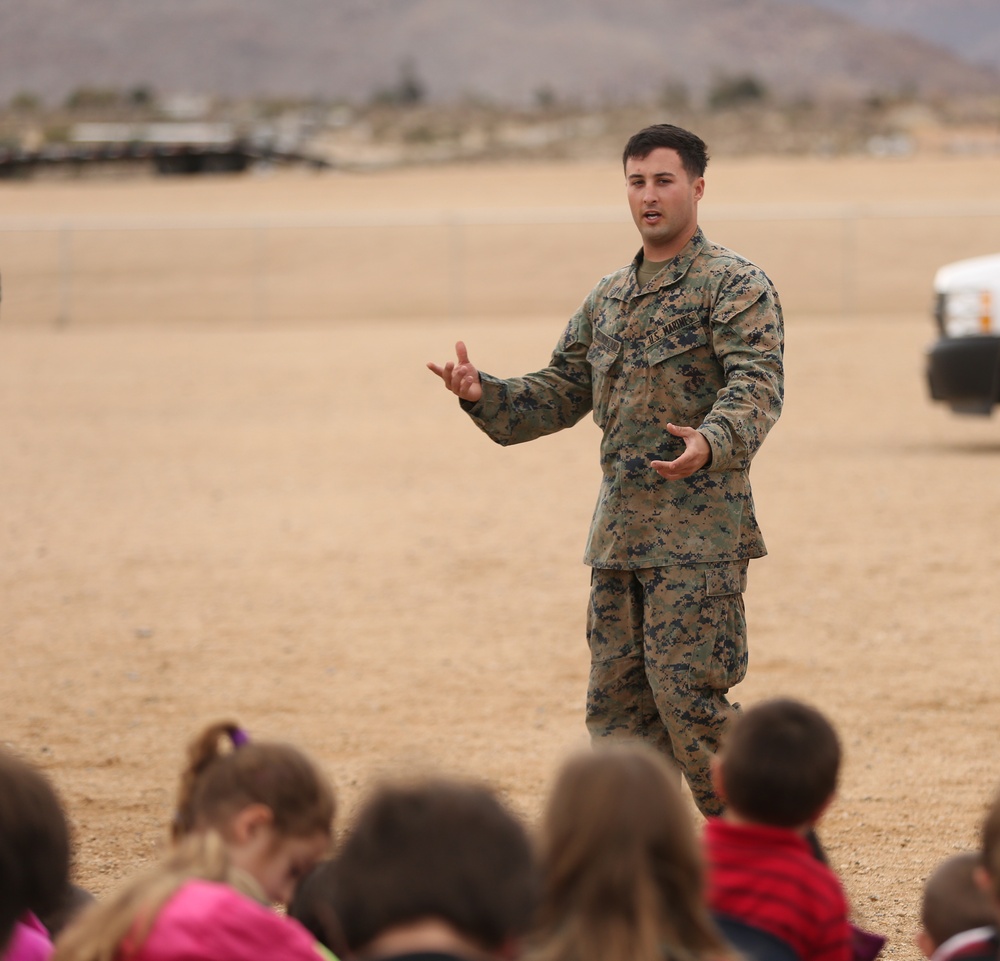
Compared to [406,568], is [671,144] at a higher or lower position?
higher

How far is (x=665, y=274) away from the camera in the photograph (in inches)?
172

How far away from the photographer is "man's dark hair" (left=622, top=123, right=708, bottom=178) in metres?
4.31

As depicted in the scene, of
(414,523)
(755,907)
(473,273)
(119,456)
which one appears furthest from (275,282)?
(755,907)

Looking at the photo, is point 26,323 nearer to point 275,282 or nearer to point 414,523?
point 275,282

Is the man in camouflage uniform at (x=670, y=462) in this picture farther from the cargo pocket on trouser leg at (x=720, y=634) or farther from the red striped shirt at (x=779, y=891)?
the red striped shirt at (x=779, y=891)

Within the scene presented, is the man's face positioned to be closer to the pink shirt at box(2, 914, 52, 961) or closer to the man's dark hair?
the man's dark hair

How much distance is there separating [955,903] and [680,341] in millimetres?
1875

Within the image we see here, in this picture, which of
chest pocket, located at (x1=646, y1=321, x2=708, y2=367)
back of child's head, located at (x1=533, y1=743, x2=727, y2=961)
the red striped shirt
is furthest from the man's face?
back of child's head, located at (x1=533, y1=743, x2=727, y2=961)

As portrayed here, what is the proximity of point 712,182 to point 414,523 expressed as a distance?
2591cm

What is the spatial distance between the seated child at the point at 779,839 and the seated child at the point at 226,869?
72 centimetres

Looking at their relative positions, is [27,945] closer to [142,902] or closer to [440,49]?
[142,902]

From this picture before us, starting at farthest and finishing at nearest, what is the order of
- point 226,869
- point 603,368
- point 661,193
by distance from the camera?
point 603,368 → point 661,193 → point 226,869

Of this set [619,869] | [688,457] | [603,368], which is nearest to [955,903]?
[619,869]

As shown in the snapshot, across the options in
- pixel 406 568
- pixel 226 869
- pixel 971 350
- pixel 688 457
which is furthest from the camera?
pixel 971 350
